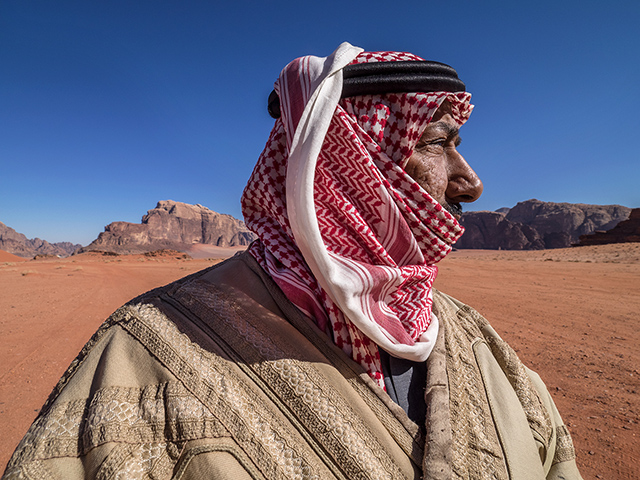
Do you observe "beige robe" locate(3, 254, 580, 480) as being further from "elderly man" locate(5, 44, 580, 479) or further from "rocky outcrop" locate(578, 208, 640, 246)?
"rocky outcrop" locate(578, 208, 640, 246)

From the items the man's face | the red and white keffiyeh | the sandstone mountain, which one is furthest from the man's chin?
the sandstone mountain

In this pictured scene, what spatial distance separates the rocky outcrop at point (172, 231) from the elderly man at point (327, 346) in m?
71.7

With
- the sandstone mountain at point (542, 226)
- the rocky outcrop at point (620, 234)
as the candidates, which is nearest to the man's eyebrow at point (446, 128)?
the rocky outcrop at point (620, 234)

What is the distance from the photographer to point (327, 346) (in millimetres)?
1108

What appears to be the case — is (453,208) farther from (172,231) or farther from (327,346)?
(172,231)

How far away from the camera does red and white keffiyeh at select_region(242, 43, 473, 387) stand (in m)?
1.05

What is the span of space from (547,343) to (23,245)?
12599 cm

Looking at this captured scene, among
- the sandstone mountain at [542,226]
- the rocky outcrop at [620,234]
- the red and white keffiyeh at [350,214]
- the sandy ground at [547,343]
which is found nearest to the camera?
the red and white keffiyeh at [350,214]

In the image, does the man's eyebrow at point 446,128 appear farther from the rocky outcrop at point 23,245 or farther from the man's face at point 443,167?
the rocky outcrop at point 23,245

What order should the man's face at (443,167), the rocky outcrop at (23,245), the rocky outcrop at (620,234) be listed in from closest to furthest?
1. the man's face at (443,167)
2. the rocky outcrop at (620,234)
3. the rocky outcrop at (23,245)

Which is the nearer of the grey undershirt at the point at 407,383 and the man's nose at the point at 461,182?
the grey undershirt at the point at 407,383

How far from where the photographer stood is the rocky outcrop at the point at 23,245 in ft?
305

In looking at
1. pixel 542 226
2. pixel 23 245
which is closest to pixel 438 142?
pixel 542 226

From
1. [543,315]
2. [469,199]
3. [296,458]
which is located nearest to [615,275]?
[543,315]
